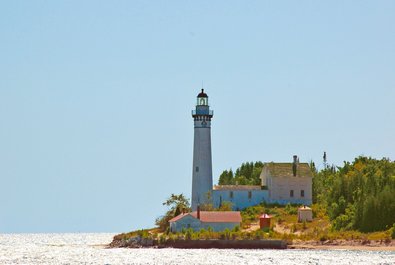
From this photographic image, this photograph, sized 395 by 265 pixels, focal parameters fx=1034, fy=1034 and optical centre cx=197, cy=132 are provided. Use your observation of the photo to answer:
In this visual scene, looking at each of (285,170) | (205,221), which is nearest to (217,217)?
(205,221)

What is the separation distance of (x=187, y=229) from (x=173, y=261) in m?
15.4

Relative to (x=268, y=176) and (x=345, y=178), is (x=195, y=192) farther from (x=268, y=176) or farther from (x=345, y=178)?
(x=345, y=178)

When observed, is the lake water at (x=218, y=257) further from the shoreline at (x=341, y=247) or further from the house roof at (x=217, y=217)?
the house roof at (x=217, y=217)

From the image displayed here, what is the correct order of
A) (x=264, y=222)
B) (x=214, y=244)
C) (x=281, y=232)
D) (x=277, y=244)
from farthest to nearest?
1. (x=264, y=222)
2. (x=281, y=232)
3. (x=214, y=244)
4. (x=277, y=244)

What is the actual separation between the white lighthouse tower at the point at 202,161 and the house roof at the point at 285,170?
22.2 ft

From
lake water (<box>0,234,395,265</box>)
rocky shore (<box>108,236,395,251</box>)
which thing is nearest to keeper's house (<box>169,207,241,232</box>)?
rocky shore (<box>108,236,395,251</box>)

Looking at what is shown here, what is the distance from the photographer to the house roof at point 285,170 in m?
103

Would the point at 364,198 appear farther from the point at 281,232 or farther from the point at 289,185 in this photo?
the point at 289,185

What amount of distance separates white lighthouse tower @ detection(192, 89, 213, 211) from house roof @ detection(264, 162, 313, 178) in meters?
6.78

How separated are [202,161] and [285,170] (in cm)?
901

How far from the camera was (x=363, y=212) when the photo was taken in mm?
85688

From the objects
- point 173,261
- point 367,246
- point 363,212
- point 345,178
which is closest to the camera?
point 173,261

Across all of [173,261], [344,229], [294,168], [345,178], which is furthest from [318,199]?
[173,261]

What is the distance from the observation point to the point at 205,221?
288 ft
